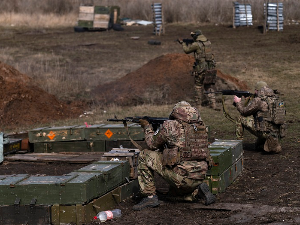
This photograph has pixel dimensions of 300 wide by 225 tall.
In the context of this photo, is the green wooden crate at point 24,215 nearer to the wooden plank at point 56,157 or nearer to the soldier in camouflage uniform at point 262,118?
the wooden plank at point 56,157

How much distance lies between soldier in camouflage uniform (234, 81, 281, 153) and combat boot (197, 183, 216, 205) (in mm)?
3783

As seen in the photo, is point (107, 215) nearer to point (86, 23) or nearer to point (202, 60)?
point (202, 60)

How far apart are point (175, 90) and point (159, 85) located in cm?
70

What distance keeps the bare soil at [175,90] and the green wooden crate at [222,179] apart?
0.13 m

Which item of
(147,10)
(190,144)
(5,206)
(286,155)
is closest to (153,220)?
(190,144)

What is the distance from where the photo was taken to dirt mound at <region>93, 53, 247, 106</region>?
69.1 ft

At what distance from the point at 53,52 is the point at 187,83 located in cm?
1116

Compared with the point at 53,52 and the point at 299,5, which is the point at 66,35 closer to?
the point at 53,52

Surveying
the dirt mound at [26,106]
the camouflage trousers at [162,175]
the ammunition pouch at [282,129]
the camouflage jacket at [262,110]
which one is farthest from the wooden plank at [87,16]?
the camouflage trousers at [162,175]

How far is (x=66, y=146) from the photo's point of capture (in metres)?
13.9

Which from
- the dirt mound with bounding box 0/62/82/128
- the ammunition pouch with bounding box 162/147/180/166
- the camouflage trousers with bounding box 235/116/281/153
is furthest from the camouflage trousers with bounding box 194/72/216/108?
the ammunition pouch with bounding box 162/147/180/166

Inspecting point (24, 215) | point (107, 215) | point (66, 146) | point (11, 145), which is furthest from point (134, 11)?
point (24, 215)

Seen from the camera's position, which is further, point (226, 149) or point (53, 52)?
point (53, 52)

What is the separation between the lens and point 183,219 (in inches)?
327
